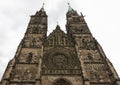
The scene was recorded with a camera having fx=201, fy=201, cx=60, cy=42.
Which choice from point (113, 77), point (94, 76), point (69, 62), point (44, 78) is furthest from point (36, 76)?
point (113, 77)

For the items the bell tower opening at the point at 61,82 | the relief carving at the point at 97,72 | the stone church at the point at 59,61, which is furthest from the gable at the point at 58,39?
the bell tower opening at the point at 61,82

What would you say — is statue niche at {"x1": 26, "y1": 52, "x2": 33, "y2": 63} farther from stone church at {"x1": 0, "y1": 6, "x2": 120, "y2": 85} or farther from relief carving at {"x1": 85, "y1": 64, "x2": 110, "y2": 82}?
relief carving at {"x1": 85, "y1": 64, "x2": 110, "y2": 82}

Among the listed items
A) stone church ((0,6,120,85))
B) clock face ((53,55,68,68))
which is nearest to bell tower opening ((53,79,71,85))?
stone church ((0,6,120,85))

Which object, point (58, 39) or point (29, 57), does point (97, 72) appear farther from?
point (29, 57)

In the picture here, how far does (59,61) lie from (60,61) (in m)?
0.12

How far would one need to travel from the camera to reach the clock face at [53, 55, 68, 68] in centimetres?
2339

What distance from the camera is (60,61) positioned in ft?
79.6

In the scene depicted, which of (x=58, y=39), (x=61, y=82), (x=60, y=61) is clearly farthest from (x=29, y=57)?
(x=61, y=82)

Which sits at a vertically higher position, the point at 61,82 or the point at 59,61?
the point at 59,61

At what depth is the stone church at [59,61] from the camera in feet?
68.9

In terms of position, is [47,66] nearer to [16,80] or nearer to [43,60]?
[43,60]

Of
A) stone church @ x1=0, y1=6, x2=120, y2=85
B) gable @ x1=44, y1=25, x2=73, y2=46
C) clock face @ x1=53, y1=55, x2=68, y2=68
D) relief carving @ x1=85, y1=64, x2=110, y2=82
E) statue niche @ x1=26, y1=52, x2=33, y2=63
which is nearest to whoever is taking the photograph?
stone church @ x1=0, y1=6, x2=120, y2=85

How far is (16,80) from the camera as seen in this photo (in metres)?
20.9

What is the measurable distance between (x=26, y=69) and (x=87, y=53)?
7983 mm
